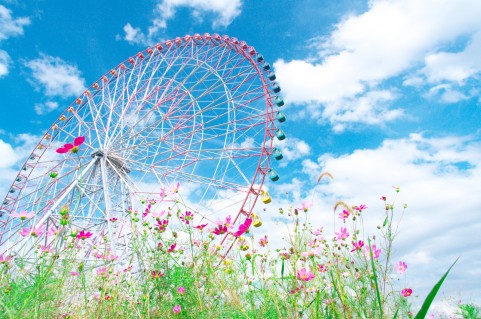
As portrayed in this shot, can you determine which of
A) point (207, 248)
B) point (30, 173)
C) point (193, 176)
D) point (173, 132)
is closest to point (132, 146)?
point (173, 132)

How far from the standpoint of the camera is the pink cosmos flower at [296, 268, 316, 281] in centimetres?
199

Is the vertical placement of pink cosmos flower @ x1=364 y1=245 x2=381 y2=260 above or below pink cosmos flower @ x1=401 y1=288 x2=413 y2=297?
above

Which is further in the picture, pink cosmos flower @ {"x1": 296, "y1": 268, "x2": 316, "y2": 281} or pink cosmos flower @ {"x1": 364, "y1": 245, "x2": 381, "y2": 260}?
pink cosmos flower @ {"x1": 364, "y1": 245, "x2": 381, "y2": 260}

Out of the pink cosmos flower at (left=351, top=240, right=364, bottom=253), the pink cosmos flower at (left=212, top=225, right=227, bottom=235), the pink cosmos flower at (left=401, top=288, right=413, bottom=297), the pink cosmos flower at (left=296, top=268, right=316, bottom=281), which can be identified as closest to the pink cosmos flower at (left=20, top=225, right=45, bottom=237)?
the pink cosmos flower at (left=212, top=225, right=227, bottom=235)

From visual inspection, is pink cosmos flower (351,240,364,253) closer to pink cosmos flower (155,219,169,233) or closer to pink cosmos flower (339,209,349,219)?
pink cosmos flower (339,209,349,219)

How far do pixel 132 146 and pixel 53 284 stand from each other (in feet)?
33.1

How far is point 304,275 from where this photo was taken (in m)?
2.02

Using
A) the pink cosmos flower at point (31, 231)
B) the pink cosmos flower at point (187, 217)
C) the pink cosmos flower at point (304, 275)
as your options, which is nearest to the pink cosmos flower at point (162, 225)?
the pink cosmos flower at point (187, 217)

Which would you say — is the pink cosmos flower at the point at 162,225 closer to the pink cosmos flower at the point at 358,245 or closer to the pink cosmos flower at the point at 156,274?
the pink cosmos flower at the point at 156,274

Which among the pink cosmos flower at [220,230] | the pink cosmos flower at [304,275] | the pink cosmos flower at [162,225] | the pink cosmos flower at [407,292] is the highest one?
the pink cosmos flower at [162,225]

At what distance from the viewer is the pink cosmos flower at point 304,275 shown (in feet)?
6.53

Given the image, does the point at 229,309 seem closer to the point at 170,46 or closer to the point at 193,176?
the point at 193,176

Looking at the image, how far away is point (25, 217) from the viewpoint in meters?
2.18

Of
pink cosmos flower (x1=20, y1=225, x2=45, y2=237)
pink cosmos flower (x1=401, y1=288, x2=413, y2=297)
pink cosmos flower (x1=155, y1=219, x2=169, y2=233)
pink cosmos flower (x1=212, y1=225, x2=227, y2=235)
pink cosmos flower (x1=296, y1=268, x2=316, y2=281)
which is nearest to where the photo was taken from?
Result: pink cosmos flower (x1=296, y1=268, x2=316, y2=281)
